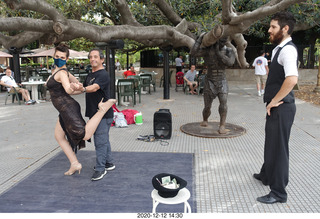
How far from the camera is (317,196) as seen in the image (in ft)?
11.5

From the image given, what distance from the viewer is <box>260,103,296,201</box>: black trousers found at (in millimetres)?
3238

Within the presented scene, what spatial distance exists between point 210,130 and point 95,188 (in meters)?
3.53

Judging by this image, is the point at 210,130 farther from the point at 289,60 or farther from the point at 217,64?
the point at 289,60

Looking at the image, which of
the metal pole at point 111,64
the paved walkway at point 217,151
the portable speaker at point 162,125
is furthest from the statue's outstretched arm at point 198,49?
the metal pole at point 111,64

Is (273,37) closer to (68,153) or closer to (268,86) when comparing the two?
(268,86)

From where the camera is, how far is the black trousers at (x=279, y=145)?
10.6ft

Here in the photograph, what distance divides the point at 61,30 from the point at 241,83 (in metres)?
13.4

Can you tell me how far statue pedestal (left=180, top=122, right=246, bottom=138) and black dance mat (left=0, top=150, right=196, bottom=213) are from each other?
4.44 ft

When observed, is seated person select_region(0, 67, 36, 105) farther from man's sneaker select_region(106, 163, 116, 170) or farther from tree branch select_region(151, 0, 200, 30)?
man's sneaker select_region(106, 163, 116, 170)

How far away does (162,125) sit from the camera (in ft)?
20.1

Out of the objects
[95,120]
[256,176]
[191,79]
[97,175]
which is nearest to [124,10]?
[191,79]

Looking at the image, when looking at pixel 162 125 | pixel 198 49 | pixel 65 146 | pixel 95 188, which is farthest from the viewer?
pixel 198 49

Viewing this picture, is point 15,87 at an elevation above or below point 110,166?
above

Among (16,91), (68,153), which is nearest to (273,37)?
(68,153)
